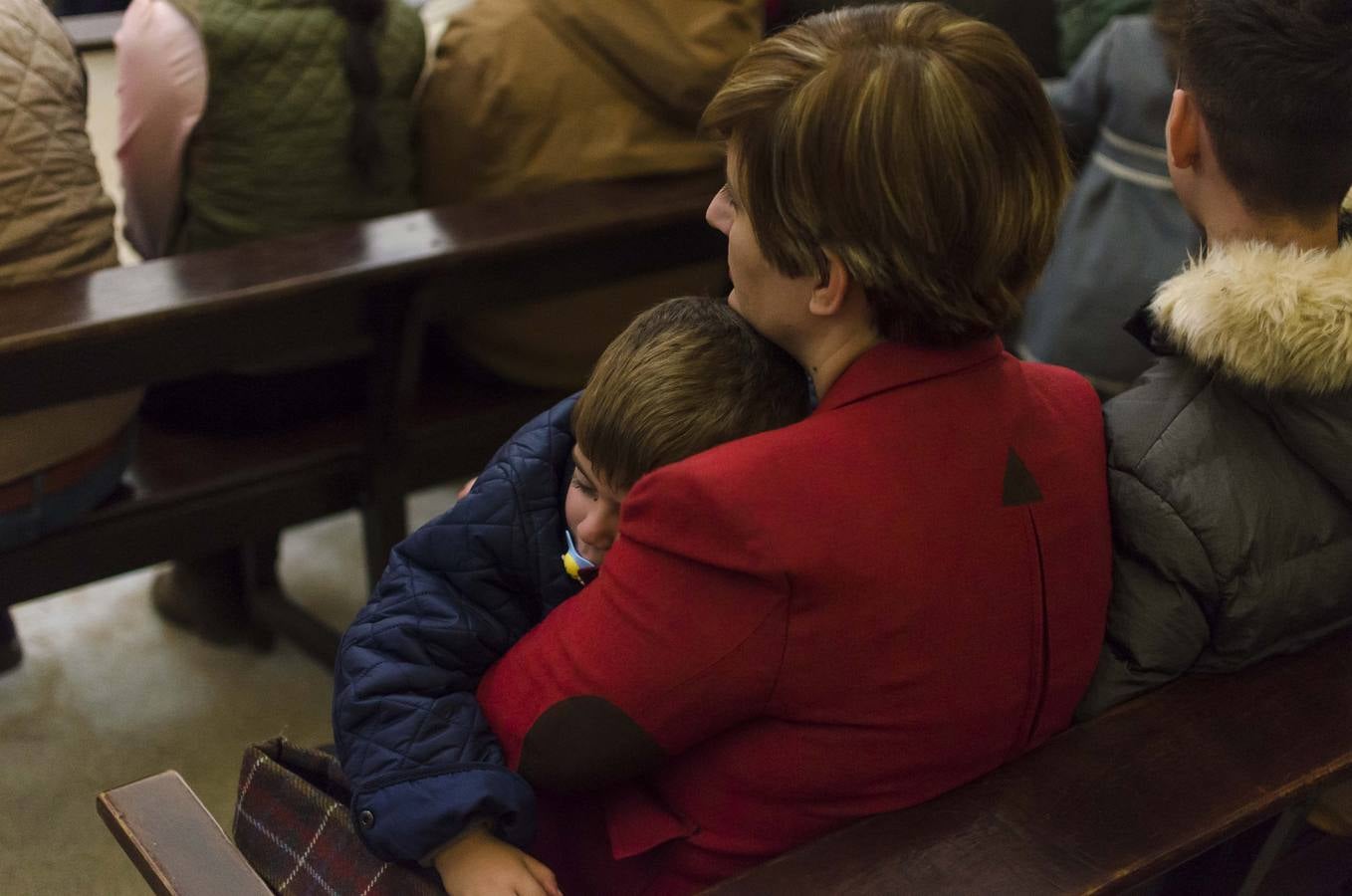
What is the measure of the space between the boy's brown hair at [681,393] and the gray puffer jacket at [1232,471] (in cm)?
29

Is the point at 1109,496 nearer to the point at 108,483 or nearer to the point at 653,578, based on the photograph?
the point at 653,578

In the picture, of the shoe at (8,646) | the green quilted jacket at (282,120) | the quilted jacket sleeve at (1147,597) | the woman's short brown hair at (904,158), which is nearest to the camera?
the woman's short brown hair at (904,158)

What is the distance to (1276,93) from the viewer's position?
1077 millimetres

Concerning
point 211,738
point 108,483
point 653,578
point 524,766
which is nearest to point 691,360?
point 653,578

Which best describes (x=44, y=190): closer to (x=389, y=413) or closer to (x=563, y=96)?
(x=389, y=413)

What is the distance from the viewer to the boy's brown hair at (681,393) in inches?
39.6

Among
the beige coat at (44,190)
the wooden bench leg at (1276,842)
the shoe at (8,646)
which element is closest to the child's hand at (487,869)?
the wooden bench leg at (1276,842)

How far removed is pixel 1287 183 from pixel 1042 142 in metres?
0.33

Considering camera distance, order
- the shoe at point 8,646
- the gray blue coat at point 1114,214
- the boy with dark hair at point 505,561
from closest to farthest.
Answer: the boy with dark hair at point 505,561
the gray blue coat at point 1114,214
the shoe at point 8,646

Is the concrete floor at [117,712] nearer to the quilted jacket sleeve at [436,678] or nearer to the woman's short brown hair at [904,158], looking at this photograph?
the quilted jacket sleeve at [436,678]

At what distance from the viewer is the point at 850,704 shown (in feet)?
3.07

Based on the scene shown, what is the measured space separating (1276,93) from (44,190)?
1.22 m

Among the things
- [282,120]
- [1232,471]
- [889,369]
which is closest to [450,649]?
[889,369]

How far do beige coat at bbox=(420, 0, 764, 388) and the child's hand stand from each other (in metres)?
1.11
